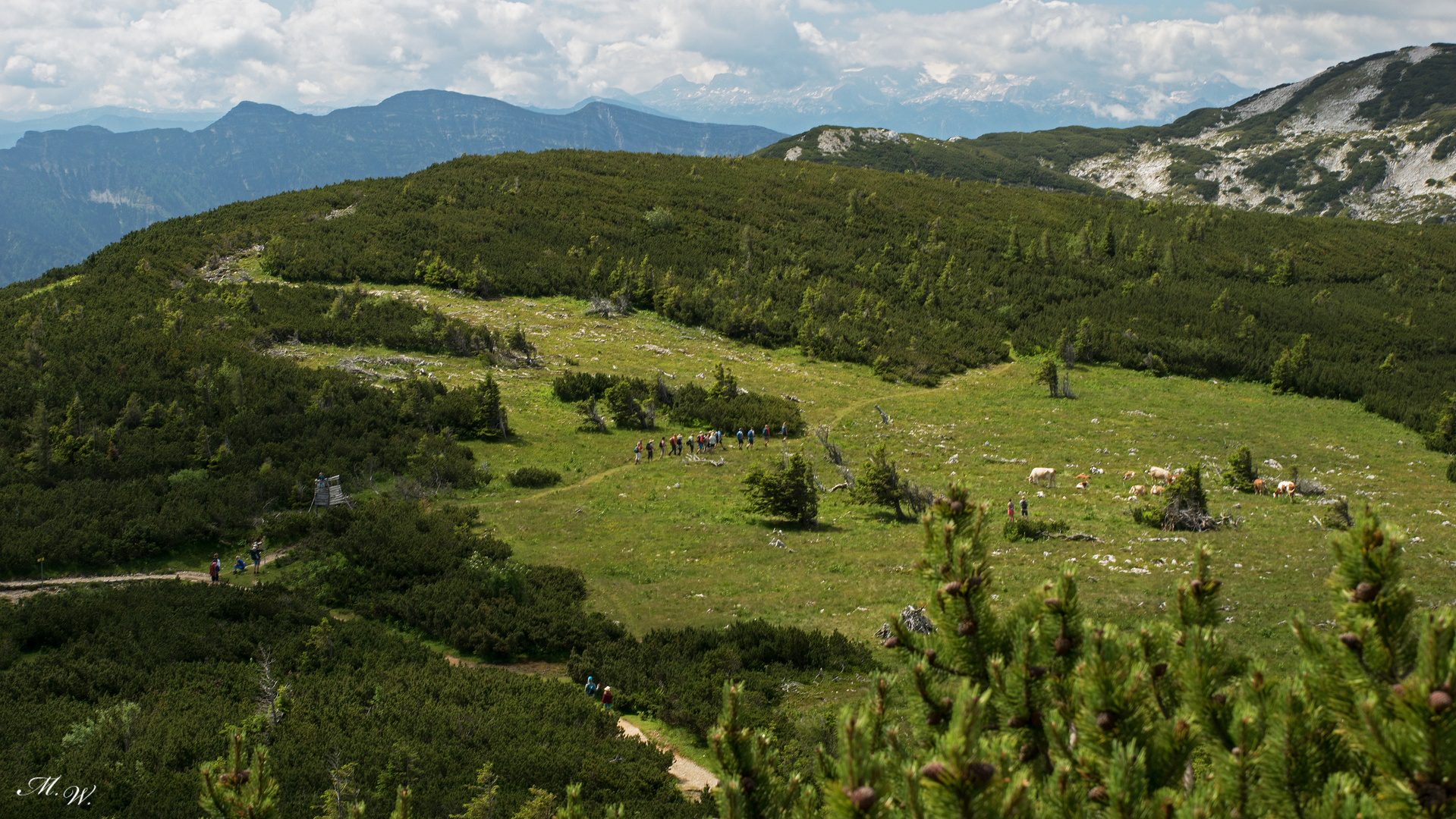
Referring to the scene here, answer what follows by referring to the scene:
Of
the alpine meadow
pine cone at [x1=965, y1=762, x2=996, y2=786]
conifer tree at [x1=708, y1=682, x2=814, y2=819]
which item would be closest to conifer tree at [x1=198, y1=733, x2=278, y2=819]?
the alpine meadow

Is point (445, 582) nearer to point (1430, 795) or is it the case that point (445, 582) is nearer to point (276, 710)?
point (276, 710)

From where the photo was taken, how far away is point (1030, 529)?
22.5m

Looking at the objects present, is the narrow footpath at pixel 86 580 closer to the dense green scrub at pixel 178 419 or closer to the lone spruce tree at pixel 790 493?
the dense green scrub at pixel 178 419

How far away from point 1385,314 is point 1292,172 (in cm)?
12003

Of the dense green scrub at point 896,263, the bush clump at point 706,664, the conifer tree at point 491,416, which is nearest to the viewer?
the bush clump at point 706,664

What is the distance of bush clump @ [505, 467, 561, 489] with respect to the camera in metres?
28.7

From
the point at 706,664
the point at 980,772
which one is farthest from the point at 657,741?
the point at 980,772

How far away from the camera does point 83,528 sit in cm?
2127

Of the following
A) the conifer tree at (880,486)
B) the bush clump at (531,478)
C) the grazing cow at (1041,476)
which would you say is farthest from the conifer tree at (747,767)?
the grazing cow at (1041,476)

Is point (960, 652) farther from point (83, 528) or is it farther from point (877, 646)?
point (83, 528)

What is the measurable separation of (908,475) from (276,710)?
21951 millimetres

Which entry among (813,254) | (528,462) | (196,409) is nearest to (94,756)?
(528,462)

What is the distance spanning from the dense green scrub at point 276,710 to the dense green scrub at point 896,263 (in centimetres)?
2744

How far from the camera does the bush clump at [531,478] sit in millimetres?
28672
